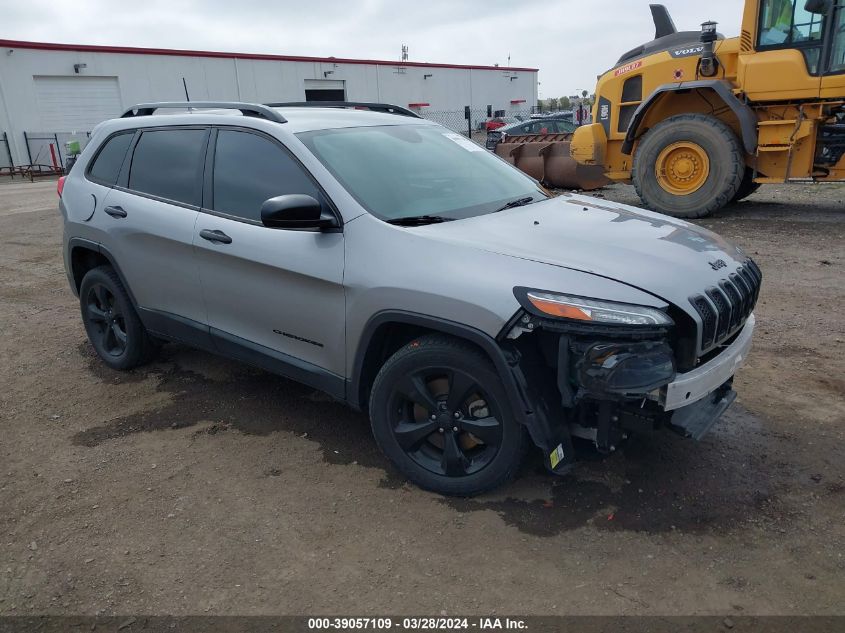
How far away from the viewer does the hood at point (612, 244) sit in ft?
9.27

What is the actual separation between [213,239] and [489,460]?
1.99m

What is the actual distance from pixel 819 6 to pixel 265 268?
800cm

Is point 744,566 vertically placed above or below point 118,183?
below

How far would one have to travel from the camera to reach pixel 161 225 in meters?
4.12

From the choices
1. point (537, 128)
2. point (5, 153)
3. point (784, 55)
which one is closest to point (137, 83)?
point (5, 153)

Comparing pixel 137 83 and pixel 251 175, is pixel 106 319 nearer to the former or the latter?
pixel 251 175

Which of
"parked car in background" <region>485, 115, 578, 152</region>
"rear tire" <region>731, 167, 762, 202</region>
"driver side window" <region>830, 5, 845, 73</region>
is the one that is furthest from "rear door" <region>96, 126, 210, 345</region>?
"parked car in background" <region>485, 115, 578, 152</region>

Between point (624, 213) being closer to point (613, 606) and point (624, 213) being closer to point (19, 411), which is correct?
point (613, 606)

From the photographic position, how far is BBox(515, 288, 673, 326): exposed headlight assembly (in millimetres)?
2650

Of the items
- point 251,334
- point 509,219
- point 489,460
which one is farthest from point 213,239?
point 489,460

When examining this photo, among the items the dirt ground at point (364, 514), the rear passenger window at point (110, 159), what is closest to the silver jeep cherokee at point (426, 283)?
the rear passenger window at point (110, 159)

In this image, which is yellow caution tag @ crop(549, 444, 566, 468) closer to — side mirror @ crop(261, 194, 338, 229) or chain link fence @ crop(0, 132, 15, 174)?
side mirror @ crop(261, 194, 338, 229)

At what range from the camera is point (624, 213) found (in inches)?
148

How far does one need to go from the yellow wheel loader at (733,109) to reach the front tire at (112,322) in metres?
7.84
